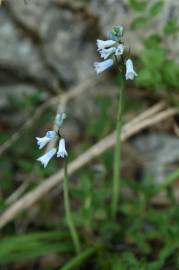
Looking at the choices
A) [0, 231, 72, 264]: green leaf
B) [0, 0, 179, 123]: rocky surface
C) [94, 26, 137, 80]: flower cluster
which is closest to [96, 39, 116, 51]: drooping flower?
[94, 26, 137, 80]: flower cluster

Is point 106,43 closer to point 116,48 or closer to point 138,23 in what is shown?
point 116,48

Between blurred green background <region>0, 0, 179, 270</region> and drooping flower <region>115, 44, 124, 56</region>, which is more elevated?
blurred green background <region>0, 0, 179, 270</region>

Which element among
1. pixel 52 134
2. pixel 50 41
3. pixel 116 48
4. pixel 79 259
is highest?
pixel 50 41

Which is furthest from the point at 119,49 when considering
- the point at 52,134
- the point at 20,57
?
the point at 20,57

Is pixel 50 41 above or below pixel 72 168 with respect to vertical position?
above

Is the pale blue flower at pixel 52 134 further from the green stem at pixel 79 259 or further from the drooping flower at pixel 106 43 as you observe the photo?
the green stem at pixel 79 259

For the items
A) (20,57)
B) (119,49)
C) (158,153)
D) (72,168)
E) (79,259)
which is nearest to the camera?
(119,49)

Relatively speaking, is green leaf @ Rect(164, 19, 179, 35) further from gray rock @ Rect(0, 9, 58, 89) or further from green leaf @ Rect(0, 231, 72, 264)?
green leaf @ Rect(0, 231, 72, 264)

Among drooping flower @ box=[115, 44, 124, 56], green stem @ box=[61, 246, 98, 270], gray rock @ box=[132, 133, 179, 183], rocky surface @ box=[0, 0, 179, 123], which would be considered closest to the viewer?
drooping flower @ box=[115, 44, 124, 56]

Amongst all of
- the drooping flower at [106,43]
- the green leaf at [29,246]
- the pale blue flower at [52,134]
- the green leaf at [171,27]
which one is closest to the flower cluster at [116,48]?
the drooping flower at [106,43]
